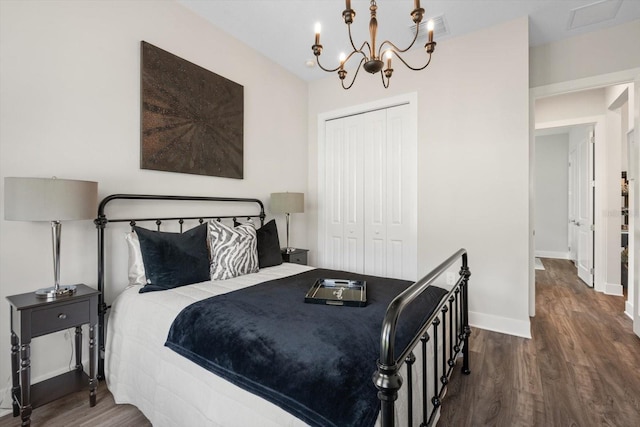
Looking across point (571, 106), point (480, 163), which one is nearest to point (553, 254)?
point (571, 106)

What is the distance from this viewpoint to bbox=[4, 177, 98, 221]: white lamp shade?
1.51m

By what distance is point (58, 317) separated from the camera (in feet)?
5.30

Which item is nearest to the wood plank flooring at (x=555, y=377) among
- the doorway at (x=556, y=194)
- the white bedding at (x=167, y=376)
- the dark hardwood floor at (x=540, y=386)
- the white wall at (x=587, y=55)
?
the dark hardwood floor at (x=540, y=386)

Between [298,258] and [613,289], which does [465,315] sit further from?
[613,289]

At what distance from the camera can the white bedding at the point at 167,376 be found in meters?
1.18

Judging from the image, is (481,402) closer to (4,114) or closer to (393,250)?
(393,250)

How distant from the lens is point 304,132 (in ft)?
13.5

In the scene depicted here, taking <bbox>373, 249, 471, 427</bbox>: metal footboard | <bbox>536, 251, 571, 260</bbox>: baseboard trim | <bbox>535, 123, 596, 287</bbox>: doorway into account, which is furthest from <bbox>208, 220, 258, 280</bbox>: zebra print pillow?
<bbox>536, 251, 571, 260</bbox>: baseboard trim

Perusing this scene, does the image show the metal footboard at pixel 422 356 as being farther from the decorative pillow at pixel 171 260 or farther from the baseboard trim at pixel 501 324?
the decorative pillow at pixel 171 260

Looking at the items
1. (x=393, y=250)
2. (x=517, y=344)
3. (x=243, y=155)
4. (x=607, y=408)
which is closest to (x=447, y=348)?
(x=607, y=408)

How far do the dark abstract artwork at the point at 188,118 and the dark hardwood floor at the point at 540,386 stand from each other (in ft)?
5.51

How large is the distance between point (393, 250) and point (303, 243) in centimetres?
125

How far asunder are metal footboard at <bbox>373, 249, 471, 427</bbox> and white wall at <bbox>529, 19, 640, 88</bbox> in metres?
2.45

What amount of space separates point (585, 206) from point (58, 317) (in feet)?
21.3
